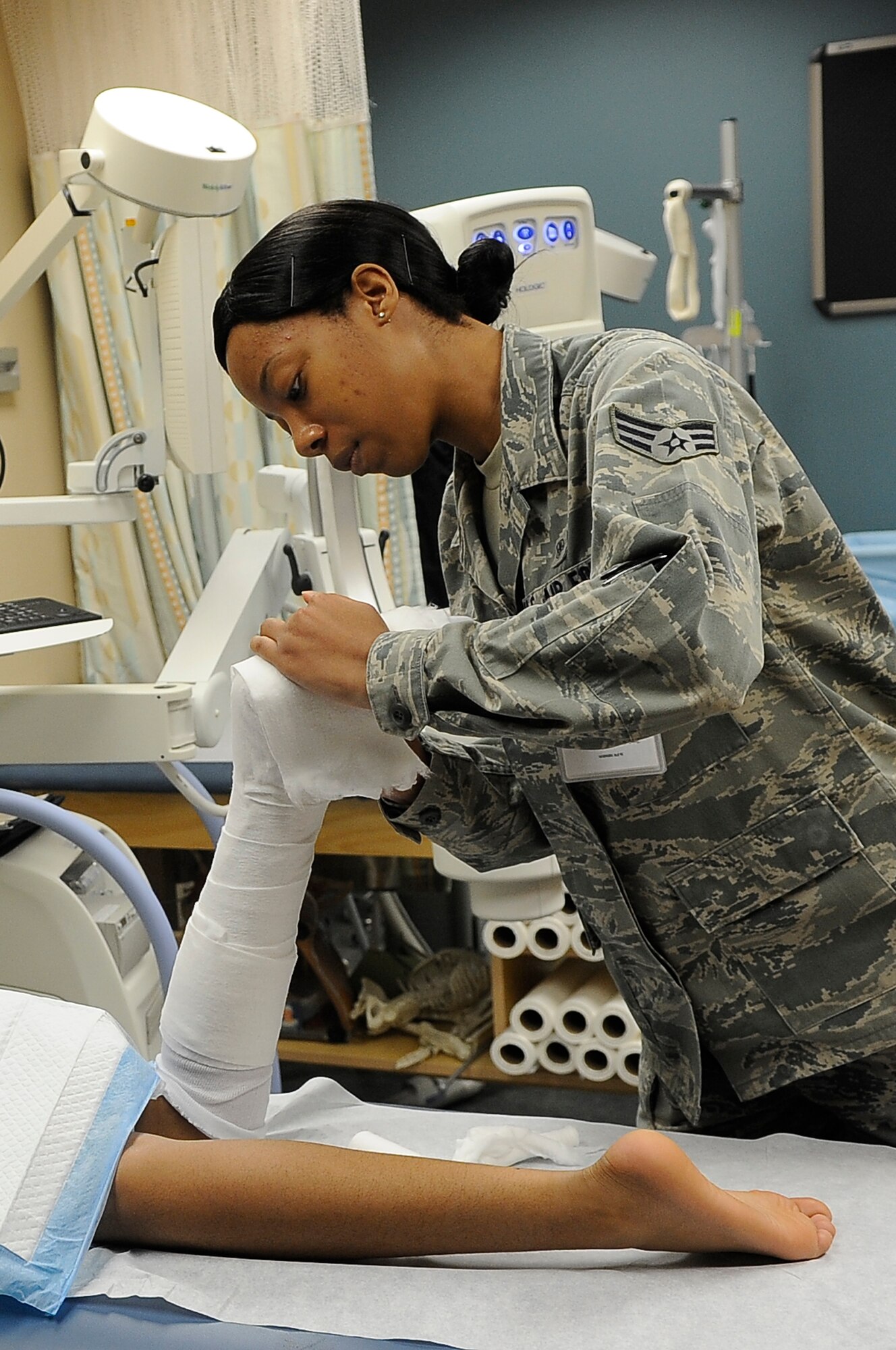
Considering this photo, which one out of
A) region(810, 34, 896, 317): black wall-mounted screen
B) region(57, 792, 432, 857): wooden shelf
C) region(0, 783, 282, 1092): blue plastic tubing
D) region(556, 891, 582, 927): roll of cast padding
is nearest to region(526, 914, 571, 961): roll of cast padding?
region(556, 891, 582, 927): roll of cast padding

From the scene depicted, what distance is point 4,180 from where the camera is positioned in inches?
139

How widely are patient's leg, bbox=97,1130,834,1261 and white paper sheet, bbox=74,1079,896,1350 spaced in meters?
0.03

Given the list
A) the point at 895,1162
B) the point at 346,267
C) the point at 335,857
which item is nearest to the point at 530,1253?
the point at 895,1162

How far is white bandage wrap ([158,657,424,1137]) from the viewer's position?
4.18ft

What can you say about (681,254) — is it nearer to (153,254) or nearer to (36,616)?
(153,254)

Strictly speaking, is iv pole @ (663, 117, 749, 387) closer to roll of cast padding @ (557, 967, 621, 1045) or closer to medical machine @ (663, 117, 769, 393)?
medical machine @ (663, 117, 769, 393)

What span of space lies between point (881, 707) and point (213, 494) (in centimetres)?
257

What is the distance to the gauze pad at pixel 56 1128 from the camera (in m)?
1.19

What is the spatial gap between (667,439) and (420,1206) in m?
0.75

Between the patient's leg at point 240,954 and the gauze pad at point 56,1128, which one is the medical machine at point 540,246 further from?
the gauze pad at point 56,1128

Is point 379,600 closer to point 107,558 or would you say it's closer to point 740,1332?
point 740,1332

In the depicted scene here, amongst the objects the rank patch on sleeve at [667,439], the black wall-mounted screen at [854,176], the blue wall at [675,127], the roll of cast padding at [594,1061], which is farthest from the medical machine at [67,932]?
the black wall-mounted screen at [854,176]

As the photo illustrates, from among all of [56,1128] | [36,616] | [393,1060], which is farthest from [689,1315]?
[393,1060]

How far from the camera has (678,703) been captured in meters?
0.97
